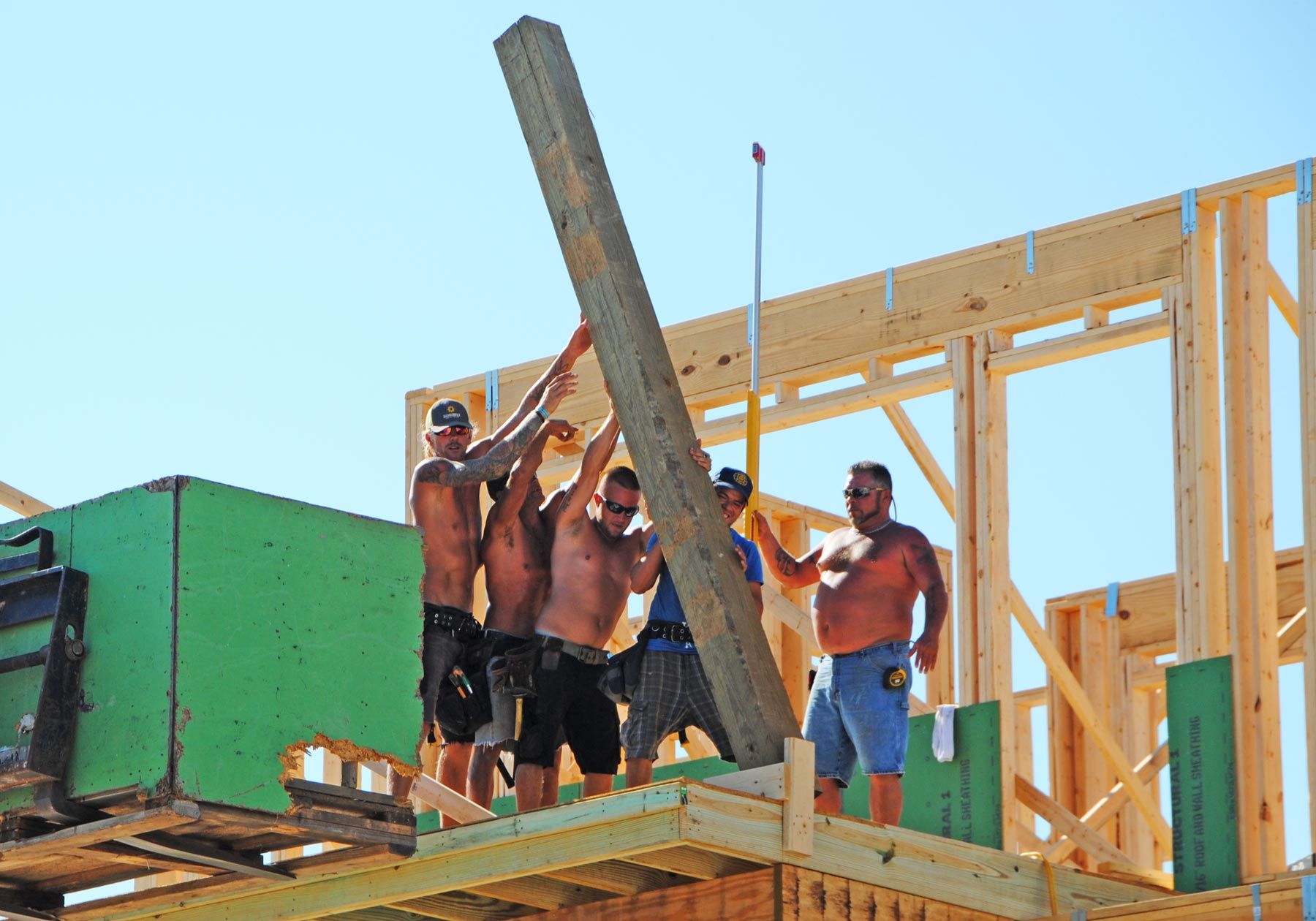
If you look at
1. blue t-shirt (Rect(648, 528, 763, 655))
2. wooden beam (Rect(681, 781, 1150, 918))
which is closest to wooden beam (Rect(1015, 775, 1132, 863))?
wooden beam (Rect(681, 781, 1150, 918))

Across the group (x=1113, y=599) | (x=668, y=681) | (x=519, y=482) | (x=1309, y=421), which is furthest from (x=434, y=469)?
(x=1113, y=599)

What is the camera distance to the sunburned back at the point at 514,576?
9.41m

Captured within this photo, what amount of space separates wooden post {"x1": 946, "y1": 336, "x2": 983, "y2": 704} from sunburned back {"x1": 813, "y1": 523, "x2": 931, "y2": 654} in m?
1.69

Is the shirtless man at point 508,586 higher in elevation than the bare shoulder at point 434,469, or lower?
lower

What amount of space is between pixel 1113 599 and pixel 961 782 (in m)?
5.08

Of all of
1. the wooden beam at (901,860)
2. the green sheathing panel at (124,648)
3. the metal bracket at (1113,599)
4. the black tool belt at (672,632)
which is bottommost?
the wooden beam at (901,860)

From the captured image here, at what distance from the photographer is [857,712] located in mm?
9328

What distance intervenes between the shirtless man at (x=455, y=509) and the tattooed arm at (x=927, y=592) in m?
1.67

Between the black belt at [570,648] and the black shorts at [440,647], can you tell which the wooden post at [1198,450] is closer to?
the black belt at [570,648]

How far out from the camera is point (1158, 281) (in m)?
11.4

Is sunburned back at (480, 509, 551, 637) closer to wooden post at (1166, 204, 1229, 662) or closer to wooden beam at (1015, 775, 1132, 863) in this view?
wooden beam at (1015, 775, 1132, 863)

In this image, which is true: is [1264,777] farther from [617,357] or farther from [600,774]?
[617,357]

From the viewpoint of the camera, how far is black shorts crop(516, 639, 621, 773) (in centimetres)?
Answer: 903

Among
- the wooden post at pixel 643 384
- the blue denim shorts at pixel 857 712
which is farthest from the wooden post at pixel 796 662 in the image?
the wooden post at pixel 643 384
